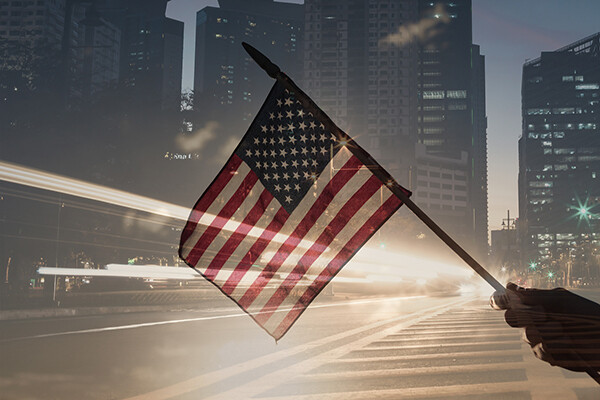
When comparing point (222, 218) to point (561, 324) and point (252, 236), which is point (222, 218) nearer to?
point (252, 236)

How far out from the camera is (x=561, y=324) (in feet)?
10.7

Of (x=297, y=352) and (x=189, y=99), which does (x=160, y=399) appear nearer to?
(x=297, y=352)

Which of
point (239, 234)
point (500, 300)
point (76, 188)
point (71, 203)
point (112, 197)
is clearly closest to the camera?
point (500, 300)

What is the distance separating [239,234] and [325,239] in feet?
3.32

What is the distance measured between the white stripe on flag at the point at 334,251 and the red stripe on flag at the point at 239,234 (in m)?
0.70

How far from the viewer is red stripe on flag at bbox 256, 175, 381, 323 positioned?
5.95m

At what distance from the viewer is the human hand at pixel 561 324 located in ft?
10.6

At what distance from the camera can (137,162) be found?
42469mm

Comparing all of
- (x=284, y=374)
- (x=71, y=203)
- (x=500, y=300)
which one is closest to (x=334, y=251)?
(x=500, y=300)

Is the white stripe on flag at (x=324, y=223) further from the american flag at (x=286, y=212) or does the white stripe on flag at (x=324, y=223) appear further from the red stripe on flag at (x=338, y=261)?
the red stripe on flag at (x=338, y=261)

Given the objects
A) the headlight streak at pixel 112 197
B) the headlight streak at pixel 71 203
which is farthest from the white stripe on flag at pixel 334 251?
the headlight streak at pixel 112 197

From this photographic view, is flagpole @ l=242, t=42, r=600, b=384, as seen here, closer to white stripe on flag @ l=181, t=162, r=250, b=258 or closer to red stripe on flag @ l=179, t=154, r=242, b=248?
white stripe on flag @ l=181, t=162, r=250, b=258

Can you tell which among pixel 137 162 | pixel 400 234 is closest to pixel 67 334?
pixel 137 162

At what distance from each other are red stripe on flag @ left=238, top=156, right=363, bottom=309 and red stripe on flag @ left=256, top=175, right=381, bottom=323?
160 mm
